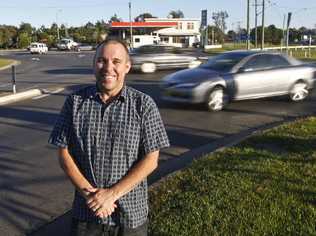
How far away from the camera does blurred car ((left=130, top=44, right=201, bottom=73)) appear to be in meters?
25.1

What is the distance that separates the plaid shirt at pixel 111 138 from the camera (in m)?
2.83

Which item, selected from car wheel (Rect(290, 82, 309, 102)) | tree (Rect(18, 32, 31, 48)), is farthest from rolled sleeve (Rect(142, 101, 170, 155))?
tree (Rect(18, 32, 31, 48))

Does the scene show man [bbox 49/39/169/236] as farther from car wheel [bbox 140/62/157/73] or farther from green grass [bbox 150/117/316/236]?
car wheel [bbox 140/62/157/73]

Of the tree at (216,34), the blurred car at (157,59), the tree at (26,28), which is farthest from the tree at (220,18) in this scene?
the blurred car at (157,59)

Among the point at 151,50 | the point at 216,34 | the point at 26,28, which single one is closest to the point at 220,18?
the point at 216,34

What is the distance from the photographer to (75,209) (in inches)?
117

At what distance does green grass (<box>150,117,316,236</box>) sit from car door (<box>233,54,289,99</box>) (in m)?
5.47

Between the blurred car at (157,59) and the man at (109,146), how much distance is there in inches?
875

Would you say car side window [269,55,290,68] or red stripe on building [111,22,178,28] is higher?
red stripe on building [111,22,178,28]

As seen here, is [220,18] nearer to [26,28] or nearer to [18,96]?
[26,28]

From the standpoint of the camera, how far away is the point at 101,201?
2779 mm

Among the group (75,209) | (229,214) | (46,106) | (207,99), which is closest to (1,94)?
(46,106)

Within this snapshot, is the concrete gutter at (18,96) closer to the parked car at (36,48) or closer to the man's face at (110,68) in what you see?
the man's face at (110,68)

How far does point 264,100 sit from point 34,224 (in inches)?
406
